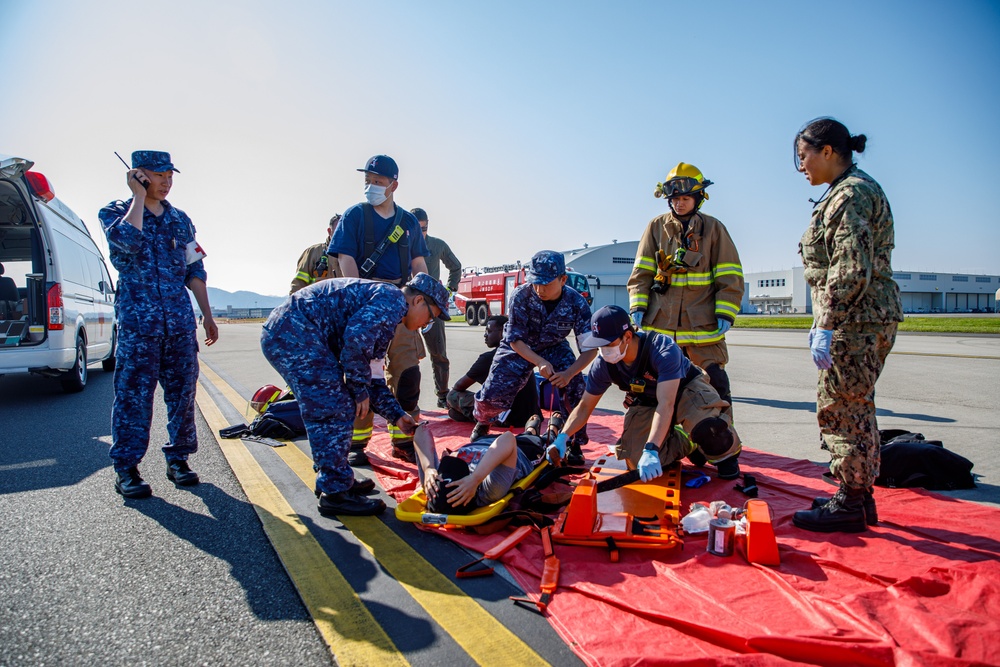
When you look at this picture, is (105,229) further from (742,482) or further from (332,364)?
(742,482)

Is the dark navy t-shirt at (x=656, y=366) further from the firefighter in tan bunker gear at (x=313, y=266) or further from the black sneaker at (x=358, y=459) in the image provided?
the firefighter in tan bunker gear at (x=313, y=266)

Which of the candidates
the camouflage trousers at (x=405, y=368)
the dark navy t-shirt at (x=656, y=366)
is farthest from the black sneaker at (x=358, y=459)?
the dark navy t-shirt at (x=656, y=366)

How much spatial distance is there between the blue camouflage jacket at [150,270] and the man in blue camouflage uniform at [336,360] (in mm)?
827

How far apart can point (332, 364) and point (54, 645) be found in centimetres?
170

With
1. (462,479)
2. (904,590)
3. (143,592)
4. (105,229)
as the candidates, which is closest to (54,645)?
(143,592)

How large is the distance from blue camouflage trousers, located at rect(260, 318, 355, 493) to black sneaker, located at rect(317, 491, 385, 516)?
4 centimetres

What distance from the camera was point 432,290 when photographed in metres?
3.29

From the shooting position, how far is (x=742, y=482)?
145 inches

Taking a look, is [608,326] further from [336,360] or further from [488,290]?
[488,290]

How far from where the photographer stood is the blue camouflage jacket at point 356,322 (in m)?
3.09

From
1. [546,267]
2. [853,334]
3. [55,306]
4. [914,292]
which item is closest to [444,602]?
[853,334]

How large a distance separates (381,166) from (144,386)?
235 cm

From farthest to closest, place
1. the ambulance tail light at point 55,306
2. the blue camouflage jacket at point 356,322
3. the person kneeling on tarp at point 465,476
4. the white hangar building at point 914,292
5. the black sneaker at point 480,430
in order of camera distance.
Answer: the white hangar building at point 914,292 < the ambulance tail light at point 55,306 < the black sneaker at point 480,430 < the blue camouflage jacket at point 356,322 < the person kneeling on tarp at point 465,476

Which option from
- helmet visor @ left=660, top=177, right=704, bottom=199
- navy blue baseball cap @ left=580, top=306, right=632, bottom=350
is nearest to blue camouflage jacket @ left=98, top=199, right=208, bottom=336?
Answer: navy blue baseball cap @ left=580, top=306, right=632, bottom=350
